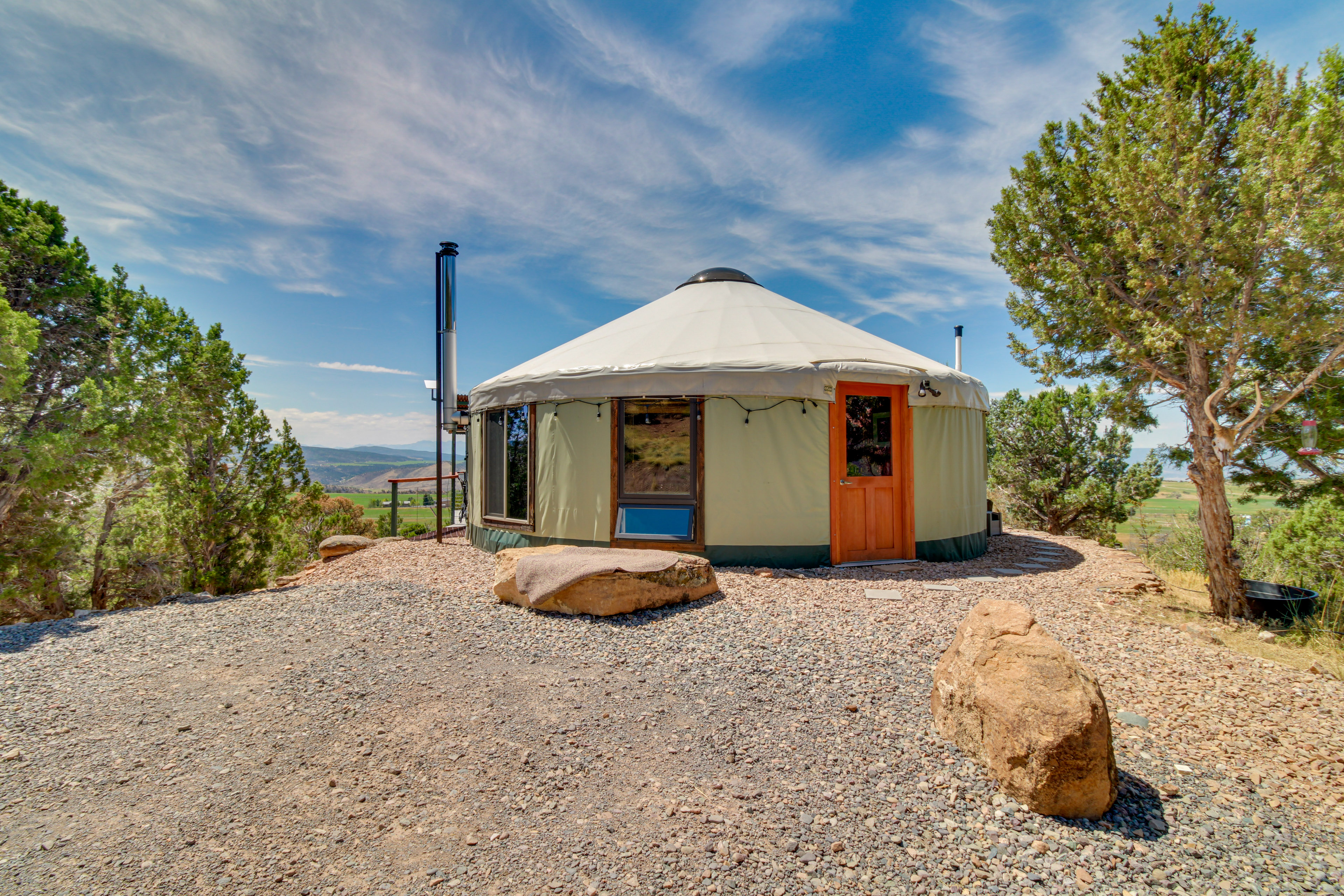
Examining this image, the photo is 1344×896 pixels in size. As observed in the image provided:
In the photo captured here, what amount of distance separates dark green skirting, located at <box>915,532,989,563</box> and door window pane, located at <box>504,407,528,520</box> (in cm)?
413

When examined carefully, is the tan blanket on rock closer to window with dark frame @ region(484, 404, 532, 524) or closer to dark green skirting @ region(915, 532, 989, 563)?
window with dark frame @ region(484, 404, 532, 524)

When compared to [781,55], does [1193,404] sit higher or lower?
lower

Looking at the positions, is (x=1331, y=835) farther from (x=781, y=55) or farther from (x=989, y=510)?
(x=781, y=55)

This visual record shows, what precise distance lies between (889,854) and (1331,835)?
1.44 metres

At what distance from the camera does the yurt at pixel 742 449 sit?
5.11 m

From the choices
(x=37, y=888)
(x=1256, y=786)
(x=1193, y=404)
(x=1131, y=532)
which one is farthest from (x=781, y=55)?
(x=1131, y=532)

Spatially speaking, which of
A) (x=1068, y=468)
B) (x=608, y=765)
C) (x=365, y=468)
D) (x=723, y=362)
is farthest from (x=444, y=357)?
(x=365, y=468)

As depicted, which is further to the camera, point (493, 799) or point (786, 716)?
point (786, 716)

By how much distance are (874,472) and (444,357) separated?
5.40 metres

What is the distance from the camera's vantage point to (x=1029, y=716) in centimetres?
181

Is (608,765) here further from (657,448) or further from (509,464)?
(509,464)

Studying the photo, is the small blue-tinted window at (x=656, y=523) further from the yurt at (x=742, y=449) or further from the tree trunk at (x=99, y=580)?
the tree trunk at (x=99, y=580)

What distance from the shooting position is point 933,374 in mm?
5465

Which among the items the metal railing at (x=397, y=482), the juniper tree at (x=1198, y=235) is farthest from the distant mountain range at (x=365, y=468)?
the juniper tree at (x=1198, y=235)
